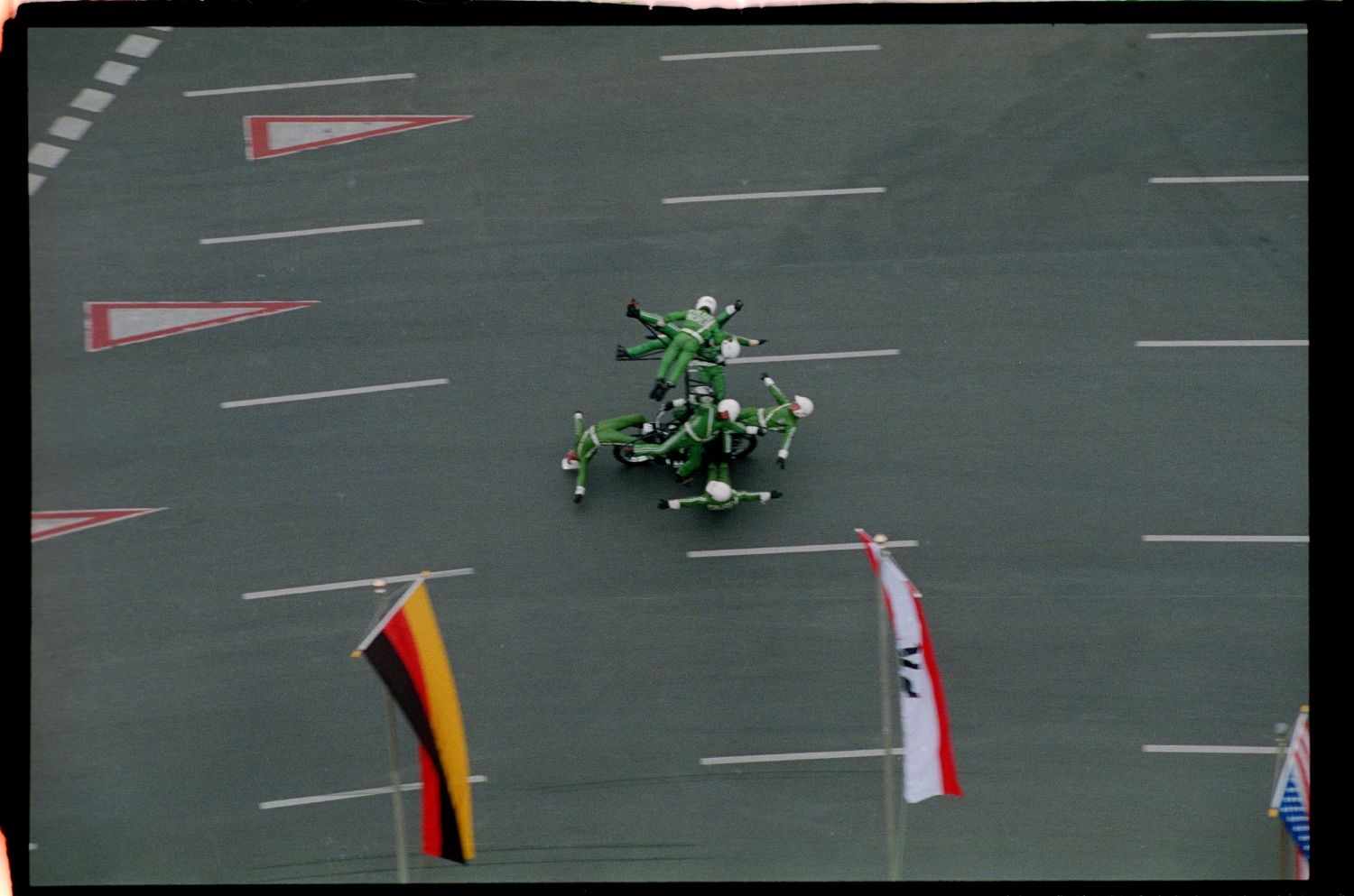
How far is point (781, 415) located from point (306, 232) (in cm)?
662

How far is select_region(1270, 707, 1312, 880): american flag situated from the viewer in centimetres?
1473

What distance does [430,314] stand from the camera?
17.5 m

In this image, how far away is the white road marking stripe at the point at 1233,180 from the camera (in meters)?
17.8

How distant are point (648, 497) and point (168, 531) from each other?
5952 mm

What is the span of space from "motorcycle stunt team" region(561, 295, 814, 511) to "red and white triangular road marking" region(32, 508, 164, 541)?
554 centimetres

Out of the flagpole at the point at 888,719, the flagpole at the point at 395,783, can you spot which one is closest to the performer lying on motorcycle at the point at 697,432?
the flagpole at the point at 888,719

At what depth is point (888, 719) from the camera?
16.0 m

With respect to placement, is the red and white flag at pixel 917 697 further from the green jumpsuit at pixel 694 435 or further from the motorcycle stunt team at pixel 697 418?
the green jumpsuit at pixel 694 435

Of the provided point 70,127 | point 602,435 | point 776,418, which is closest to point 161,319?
point 70,127

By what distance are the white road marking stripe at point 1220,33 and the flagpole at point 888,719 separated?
7794 millimetres

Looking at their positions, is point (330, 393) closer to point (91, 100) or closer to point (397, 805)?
point (91, 100)

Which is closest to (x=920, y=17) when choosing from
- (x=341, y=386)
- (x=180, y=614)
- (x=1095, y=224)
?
(x=1095, y=224)

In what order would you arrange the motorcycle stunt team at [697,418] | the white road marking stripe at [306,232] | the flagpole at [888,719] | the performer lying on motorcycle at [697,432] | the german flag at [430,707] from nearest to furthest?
the german flag at [430,707] < the motorcycle stunt team at [697,418] < the flagpole at [888,719] < the performer lying on motorcycle at [697,432] < the white road marking stripe at [306,232]

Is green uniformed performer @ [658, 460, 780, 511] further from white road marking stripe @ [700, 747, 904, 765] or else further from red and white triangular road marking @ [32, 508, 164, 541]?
red and white triangular road marking @ [32, 508, 164, 541]
